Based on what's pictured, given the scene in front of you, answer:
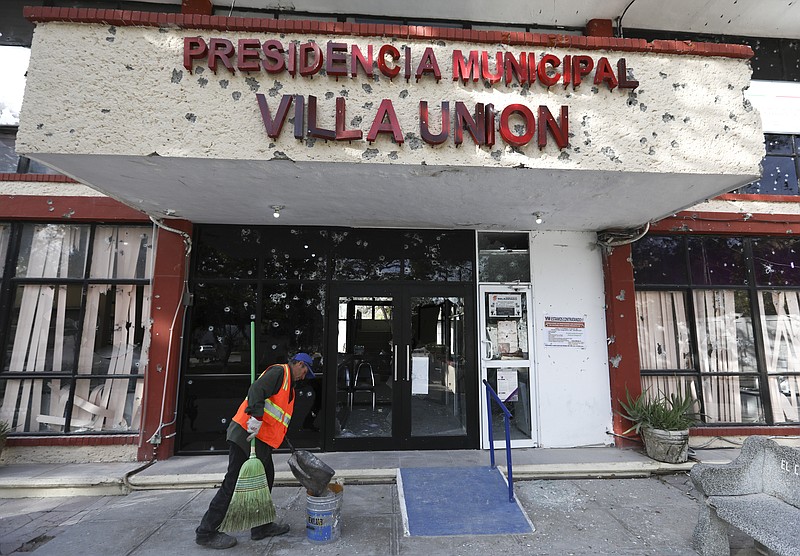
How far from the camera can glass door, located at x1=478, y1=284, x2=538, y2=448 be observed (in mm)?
6113

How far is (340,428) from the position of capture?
600 centimetres

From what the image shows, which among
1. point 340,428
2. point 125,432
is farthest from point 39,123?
point 340,428

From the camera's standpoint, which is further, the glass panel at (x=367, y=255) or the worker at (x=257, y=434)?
the glass panel at (x=367, y=255)

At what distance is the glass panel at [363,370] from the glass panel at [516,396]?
1.57 m

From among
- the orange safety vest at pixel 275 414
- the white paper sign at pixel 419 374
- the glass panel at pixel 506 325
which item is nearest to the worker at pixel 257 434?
the orange safety vest at pixel 275 414

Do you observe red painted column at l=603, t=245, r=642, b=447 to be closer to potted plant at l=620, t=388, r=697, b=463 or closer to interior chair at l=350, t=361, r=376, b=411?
potted plant at l=620, t=388, r=697, b=463

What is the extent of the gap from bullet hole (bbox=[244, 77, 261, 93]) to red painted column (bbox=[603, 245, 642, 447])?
17.5 ft

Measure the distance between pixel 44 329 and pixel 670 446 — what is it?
28.3 ft

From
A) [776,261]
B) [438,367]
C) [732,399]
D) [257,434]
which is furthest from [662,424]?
[257,434]

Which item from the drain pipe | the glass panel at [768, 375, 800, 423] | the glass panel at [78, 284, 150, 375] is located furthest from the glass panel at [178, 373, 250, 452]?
the glass panel at [768, 375, 800, 423]

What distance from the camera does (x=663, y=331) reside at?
649 centimetres

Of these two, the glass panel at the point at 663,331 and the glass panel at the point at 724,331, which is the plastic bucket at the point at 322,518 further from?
the glass panel at the point at 724,331

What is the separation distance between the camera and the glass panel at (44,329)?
18.6 feet

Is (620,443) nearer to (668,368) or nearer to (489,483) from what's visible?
(668,368)
